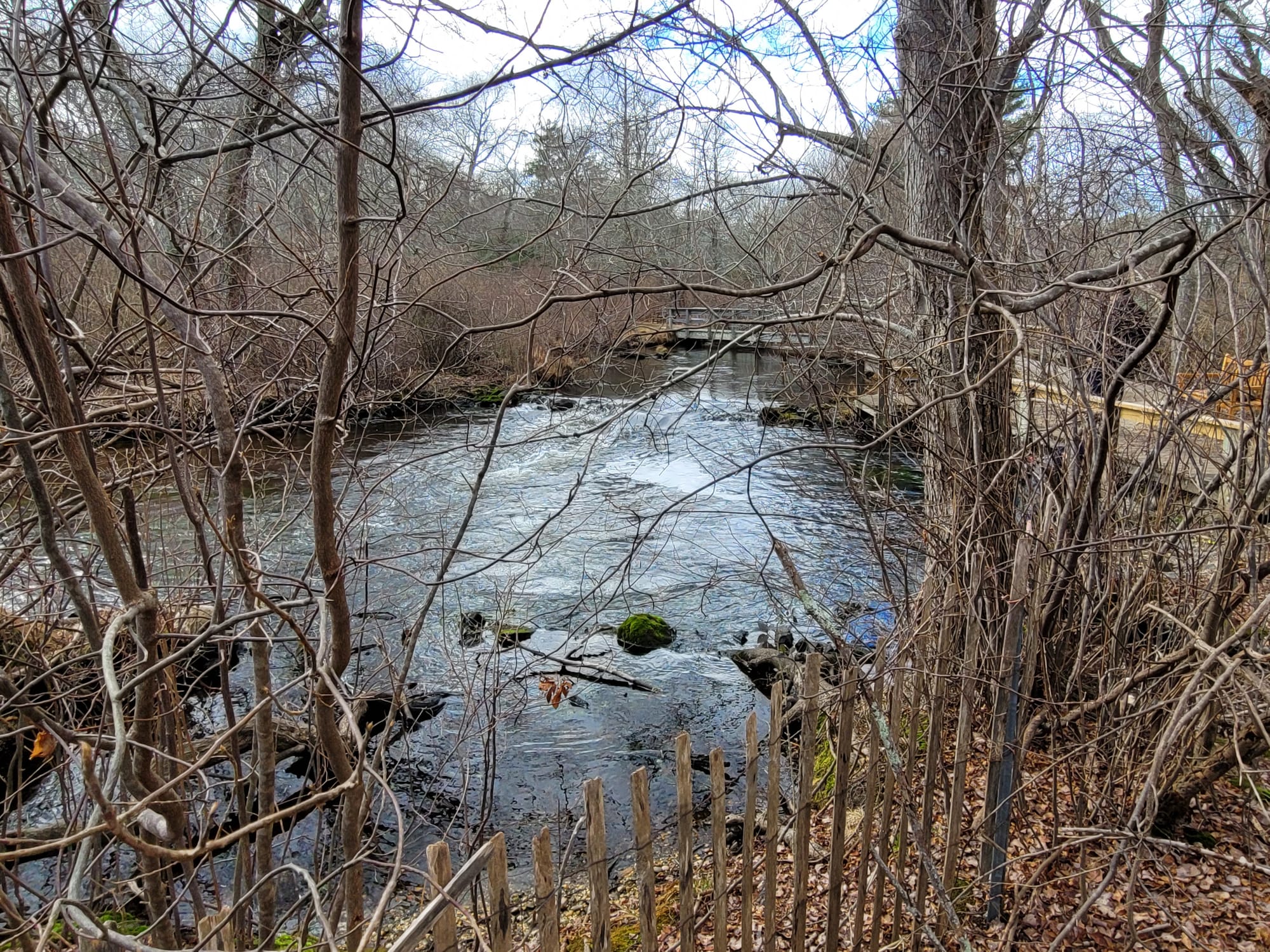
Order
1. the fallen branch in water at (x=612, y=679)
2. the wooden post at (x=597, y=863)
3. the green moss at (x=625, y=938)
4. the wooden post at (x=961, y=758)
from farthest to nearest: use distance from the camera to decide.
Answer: the fallen branch in water at (x=612, y=679), the green moss at (x=625, y=938), the wooden post at (x=961, y=758), the wooden post at (x=597, y=863)

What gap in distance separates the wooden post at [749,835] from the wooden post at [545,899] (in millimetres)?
771

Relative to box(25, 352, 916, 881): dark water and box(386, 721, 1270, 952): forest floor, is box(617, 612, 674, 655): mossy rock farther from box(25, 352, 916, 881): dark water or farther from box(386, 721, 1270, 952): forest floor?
box(386, 721, 1270, 952): forest floor

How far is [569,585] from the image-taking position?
30.2ft

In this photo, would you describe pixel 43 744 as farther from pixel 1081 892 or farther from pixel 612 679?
pixel 612 679

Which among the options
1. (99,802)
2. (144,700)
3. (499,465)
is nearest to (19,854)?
(99,802)

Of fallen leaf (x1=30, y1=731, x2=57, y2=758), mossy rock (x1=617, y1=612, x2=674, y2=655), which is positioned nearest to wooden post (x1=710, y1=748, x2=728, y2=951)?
fallen leaf (x1=30, y1=731, x2=57, y2=758)

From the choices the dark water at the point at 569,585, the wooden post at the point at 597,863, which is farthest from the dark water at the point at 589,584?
the wooden post at the point at 597,863

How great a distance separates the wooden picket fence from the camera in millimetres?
1891

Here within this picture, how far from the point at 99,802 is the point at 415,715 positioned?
19.9ft

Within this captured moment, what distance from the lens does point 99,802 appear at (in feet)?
3.36

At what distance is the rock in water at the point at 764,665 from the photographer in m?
7.20

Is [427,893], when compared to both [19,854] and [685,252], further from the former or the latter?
[685,252]

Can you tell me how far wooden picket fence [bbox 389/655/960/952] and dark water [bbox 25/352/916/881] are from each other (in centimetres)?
82

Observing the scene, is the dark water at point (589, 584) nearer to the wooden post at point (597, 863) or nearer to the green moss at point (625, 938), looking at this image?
the green moss at point (625, 938)
